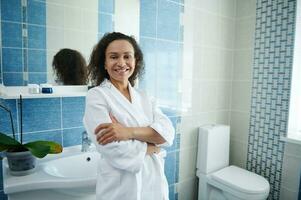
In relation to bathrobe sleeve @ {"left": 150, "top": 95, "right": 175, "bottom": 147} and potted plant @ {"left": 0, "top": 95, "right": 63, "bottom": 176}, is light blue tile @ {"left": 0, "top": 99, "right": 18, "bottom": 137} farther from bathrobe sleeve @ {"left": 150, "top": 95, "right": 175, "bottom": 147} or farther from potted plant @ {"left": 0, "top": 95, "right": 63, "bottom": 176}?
bathrobe sleeve @ {"left": 150, "top": 95, "right": 175, "bottom": 147}

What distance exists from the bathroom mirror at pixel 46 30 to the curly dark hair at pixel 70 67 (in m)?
0.03

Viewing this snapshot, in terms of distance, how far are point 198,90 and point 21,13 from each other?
1483mm

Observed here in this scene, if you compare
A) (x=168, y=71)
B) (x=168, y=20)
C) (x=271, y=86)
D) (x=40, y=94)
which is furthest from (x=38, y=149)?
(x=271, y=86)

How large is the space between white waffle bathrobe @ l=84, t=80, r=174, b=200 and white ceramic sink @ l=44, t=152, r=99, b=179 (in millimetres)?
323

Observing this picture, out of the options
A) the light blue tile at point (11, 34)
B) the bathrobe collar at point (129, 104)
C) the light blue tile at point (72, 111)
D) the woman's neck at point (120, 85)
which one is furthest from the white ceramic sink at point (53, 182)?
the light blue tile at point (11, 34)

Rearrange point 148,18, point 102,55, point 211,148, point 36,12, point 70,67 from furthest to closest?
point 211,148, point 148,18, point 70,67, point 36,12, point 102,55

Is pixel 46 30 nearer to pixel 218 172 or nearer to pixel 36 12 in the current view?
pixel 36 12

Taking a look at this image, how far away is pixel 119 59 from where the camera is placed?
1.16 metres

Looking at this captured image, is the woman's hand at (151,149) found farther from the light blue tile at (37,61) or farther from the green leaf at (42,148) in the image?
the light blue tile at (37,61)

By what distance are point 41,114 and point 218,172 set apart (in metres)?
1.53

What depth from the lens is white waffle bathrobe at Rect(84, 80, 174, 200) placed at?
102cm

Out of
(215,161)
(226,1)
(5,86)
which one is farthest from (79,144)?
(226,1)

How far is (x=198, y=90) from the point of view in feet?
7.15

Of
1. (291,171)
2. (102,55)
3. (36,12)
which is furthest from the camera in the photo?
(291,171)
